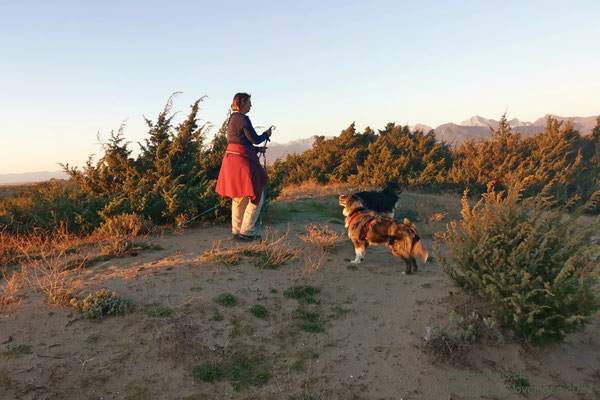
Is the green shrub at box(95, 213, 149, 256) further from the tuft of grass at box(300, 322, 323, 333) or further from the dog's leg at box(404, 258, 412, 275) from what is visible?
the dog's leg at box(404, 258, 412, 275)

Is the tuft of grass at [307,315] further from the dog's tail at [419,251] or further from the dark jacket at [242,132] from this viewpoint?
the dark jacket at [242,132]

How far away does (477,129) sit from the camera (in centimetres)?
10412

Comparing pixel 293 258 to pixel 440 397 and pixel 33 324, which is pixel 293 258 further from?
pixel 33 324

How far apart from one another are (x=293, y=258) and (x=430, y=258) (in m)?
2.75

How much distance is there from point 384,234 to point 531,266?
7.36 feet

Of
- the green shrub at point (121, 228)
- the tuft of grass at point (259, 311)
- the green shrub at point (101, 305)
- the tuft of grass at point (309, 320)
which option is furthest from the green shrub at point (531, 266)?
the green shrub at point (121, 228)

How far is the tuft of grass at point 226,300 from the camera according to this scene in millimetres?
3714

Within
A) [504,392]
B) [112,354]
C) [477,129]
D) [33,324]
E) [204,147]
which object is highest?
[477,129]

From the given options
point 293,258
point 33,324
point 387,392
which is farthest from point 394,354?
point 33,324

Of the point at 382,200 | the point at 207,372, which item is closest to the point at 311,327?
the point at 207,372

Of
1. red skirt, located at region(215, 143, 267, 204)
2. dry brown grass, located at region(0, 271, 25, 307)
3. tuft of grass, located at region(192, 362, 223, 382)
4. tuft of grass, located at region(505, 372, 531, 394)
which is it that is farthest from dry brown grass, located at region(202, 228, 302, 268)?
tuft of grass, located at region(505, 372, 531, 394)

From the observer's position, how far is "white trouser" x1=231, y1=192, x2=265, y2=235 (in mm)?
5773

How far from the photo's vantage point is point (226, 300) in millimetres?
3725

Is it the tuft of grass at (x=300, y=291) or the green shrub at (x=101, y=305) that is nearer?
the green shrub at (x=101, y=305)
